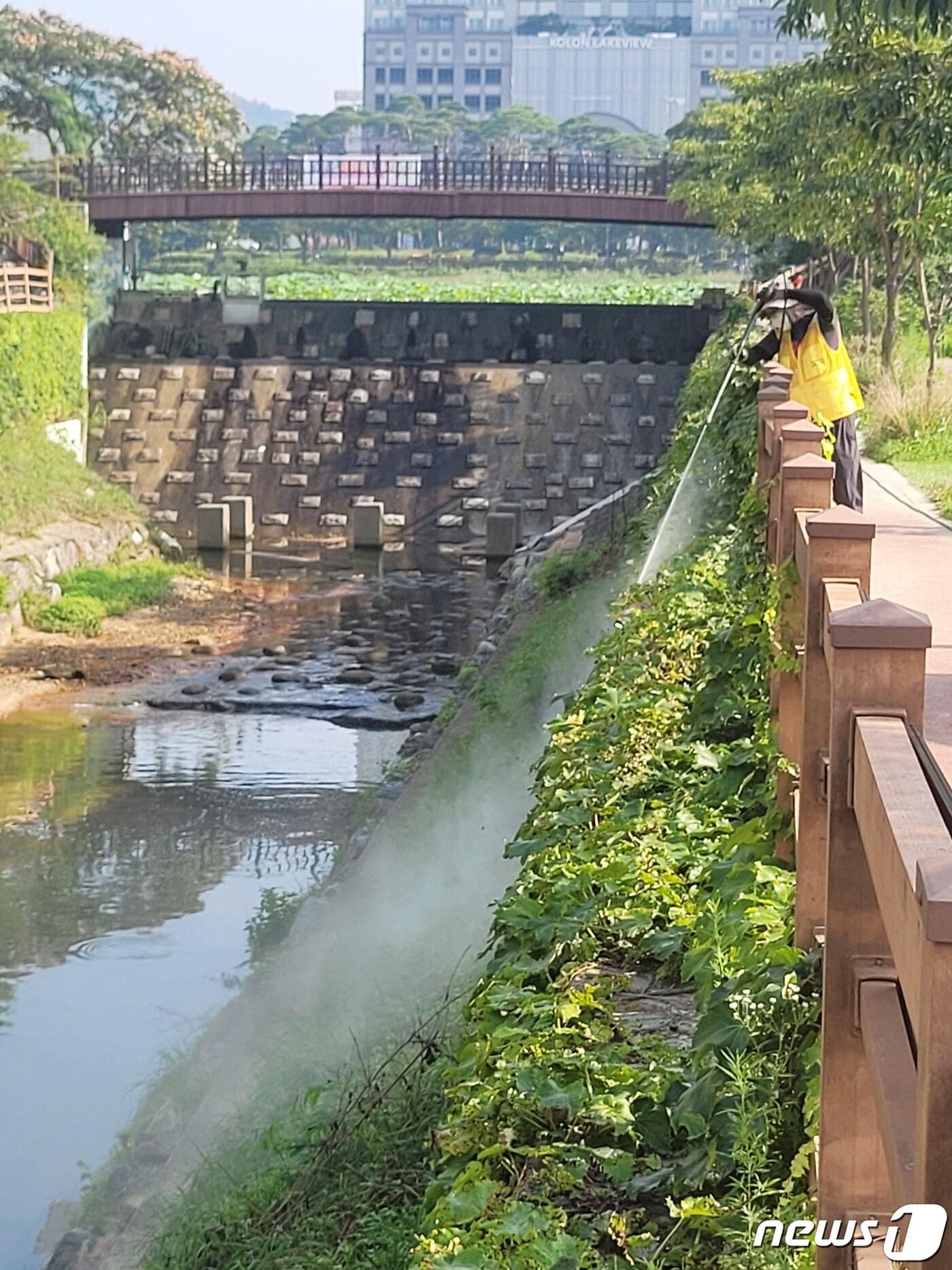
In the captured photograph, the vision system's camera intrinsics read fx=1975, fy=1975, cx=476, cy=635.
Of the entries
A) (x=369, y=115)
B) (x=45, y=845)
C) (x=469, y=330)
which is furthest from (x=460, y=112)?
(x=45, y=845)

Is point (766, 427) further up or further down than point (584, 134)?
further down

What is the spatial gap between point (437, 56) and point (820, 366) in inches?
5925

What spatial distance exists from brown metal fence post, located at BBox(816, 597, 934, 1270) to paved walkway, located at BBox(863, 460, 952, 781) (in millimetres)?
1676

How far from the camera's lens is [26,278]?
1411 inches

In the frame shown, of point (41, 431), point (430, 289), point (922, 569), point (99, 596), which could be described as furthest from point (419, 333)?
point (922, 569)

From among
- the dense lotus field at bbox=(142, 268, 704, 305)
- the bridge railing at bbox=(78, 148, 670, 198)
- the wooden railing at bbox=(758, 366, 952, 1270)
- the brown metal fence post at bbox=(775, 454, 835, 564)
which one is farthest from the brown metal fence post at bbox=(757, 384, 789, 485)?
the dense lotus field at bbox=(142, 268, 704, 305)

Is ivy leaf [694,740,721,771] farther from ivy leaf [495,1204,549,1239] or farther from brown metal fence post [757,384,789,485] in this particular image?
ivy leaf [495,1204,549,1239]

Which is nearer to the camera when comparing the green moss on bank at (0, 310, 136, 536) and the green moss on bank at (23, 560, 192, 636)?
the green moss on bank at (23, 560, 192, 636)

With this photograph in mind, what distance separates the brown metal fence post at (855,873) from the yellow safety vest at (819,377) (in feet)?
23.2

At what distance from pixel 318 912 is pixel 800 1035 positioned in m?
8.35

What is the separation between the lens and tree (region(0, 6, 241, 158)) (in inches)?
2331

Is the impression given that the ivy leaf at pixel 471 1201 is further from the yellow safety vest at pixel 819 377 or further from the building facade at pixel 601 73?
the building facade at pixel 601 73

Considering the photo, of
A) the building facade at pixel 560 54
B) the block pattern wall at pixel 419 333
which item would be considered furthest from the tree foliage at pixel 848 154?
the building facade at pixel 560 54

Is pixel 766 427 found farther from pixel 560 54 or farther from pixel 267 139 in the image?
pixel 560 54
